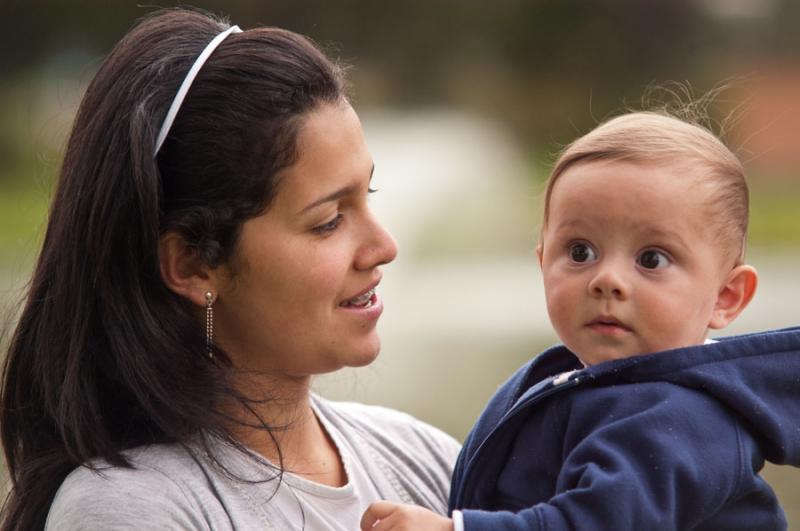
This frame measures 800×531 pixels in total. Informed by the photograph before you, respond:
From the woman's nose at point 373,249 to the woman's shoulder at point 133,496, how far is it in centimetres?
47

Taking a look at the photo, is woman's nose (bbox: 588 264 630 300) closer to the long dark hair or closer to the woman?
the woman

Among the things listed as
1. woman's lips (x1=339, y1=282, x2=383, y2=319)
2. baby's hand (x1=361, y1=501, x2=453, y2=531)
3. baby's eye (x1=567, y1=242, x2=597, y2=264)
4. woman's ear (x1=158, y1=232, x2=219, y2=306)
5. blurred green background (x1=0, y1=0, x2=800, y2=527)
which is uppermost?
blurred green background (x1=0, y1=0, x2=800, y2=527)

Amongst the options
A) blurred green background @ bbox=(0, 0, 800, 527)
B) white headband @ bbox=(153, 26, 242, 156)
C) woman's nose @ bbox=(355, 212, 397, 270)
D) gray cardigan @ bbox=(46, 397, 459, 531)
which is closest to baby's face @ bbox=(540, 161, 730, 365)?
woman's nose @ bbox=(355, 212, 397, 270)

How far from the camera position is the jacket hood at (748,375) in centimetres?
229

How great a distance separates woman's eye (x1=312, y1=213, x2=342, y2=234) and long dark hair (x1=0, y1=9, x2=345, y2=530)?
11 cm

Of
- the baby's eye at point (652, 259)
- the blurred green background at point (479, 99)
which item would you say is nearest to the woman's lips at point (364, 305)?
the baby's eye at point (652, 259)

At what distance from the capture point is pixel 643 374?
2336 millimetres

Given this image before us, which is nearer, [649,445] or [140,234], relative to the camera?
[649,445]

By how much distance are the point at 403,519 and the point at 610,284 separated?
0.50 metres

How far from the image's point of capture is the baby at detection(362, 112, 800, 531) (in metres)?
2.20

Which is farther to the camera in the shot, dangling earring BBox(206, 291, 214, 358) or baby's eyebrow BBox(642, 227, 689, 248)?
dangling earring BBox(206, 291, 214, 358)

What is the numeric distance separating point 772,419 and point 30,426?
4.10 ft

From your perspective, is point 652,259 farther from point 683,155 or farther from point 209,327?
point 209,327

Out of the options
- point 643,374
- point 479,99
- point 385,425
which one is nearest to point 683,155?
point 643,374
